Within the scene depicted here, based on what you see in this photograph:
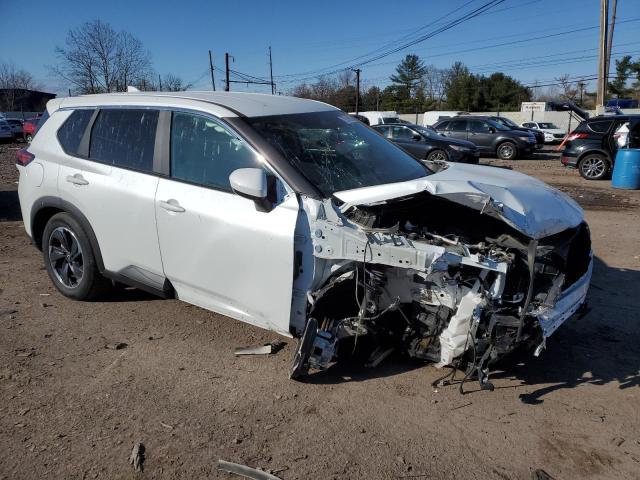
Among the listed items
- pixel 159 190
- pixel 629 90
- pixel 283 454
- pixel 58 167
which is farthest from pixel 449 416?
pixel 629 90

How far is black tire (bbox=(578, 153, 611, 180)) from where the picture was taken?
13.9 meters

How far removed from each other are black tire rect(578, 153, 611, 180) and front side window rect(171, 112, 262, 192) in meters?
13.1

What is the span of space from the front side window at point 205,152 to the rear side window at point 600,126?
43.0 feet

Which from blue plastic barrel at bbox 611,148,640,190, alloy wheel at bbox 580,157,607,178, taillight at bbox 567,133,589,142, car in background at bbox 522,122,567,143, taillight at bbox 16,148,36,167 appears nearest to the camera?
taillight at bbox 16,148,36,167

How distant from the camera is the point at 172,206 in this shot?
3.65m

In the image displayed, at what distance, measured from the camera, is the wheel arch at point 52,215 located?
14.1 feet

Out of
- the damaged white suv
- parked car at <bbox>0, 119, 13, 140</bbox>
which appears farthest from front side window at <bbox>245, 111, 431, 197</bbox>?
parked car at <bbox>0, 119, 13, 140</bbox>

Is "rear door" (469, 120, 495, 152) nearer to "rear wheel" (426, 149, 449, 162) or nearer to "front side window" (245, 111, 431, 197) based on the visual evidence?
"rear wheel" (426, 149, 449, 162)

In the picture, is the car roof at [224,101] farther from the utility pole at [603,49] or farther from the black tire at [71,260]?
the utility pole at [603,49]

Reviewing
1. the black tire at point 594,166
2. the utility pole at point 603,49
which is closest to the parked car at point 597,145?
the black tire at point 594,166

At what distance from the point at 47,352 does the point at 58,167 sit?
63.3 inches

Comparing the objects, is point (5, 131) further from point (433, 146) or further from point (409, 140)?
point (433, 146)

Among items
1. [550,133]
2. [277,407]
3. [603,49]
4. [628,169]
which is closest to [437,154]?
[628,169]

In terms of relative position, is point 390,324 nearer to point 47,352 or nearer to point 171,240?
point 171,240
